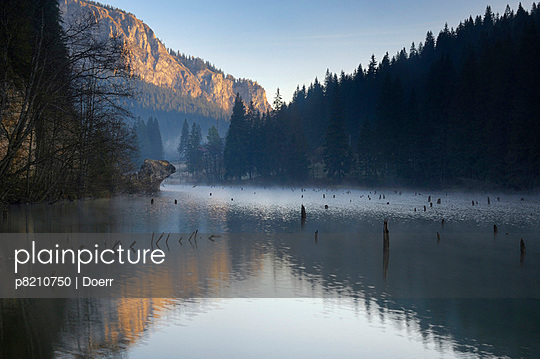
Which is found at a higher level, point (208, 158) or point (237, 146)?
point (237, 146)

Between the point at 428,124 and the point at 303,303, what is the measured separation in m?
90.6

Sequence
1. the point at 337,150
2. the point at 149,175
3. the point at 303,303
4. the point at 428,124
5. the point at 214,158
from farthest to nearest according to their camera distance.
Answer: the point at 214,158
the point at 337,150
the point at 428,124
the point at 149,175
the point at 303,303

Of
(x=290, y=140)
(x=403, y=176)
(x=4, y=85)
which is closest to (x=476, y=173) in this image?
(x=403, y=176)

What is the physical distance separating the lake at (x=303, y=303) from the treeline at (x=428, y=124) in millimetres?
48171

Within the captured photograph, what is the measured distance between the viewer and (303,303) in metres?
17.7

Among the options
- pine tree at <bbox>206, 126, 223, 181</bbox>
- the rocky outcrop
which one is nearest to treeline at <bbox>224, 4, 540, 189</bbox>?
pine tree at <bbox>206, 126, 223, 181</bbox>

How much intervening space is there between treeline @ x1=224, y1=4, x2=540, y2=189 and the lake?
48.2 meters

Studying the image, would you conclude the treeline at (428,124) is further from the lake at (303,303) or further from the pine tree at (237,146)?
the lake at (303,303)

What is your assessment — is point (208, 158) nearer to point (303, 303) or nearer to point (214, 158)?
point (214, 158)

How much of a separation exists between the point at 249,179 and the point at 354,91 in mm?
43739

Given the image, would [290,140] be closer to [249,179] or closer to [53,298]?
[249,179]

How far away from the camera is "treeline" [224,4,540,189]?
3076 inches

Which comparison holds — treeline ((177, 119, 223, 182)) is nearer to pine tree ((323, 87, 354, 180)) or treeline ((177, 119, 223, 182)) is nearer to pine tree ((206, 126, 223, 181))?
pine tree ((206, 126, 223, 181))

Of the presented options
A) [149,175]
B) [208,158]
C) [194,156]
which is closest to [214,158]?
[208,158]
